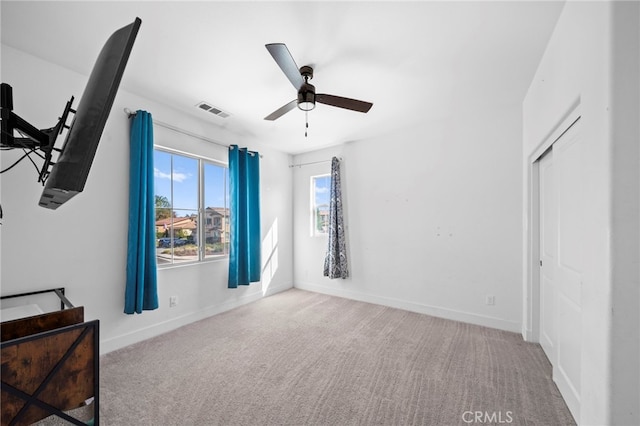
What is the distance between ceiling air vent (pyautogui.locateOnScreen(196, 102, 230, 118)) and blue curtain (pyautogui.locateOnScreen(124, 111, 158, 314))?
0.54 m

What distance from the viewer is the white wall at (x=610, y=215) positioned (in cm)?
100

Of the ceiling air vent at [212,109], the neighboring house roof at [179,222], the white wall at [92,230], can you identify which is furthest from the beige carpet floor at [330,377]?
the ceiling air vent at [212,109]

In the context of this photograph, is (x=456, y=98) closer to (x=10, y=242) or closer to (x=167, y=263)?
(x=167, y=263)

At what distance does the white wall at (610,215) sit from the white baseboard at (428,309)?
1906 millimetres

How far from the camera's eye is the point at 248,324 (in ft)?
10.1

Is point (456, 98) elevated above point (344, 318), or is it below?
above

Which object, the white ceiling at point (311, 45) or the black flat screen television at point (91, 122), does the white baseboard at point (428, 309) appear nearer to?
the white ceiling at point (311, 45)

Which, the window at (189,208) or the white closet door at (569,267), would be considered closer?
the white closet door at (569,267)

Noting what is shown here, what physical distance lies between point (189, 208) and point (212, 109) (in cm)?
123

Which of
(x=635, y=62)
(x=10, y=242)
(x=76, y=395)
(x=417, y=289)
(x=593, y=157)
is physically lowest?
(x=417, y=289)

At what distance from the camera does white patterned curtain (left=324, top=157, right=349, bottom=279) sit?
4.01 meters

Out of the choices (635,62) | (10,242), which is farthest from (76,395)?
(635,62)

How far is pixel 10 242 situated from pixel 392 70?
10.8ft

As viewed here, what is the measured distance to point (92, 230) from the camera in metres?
2.35
